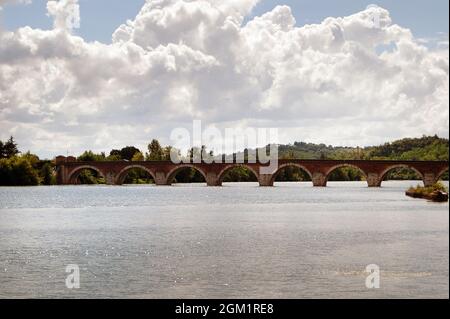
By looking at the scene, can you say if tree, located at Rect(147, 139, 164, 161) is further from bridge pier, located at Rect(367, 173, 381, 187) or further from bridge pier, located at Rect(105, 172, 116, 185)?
bridge pier, located at Rect(367, 173, 381, 187)

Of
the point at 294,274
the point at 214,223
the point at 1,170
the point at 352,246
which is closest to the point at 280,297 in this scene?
the point at 294,274

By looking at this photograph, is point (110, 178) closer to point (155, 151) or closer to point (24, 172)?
point (24, 172)

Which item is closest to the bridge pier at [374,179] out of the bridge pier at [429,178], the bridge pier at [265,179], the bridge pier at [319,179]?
the bridge pier at [319,179]

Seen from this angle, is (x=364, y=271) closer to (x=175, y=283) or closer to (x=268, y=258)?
(x=268, y=258)

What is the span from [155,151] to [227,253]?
428ft

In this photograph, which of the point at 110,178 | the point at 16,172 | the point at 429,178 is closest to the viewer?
the point at 429,178

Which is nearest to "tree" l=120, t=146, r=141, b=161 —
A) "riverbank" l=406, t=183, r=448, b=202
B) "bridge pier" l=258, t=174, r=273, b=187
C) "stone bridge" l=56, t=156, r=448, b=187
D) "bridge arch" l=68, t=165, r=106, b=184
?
"stone bridge" l=56, t=156, r=448, b=187

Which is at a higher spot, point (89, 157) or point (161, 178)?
point (89, 157)

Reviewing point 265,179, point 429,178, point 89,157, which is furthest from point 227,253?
point 89,157

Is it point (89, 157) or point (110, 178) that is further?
point (89, 157)

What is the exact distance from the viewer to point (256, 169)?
11988 cm

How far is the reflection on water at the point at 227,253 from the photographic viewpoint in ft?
77.7

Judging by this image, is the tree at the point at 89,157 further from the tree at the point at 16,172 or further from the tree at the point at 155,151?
the tree at the point at 16,172
